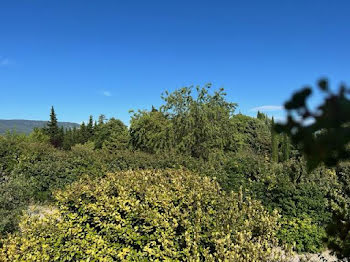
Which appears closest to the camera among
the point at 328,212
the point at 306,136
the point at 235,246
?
the point at 306,136

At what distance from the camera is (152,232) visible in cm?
308

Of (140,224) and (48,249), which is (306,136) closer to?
(140,224)

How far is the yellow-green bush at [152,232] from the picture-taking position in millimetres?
2715

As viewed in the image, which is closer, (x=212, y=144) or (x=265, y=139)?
(x=212, y=144)

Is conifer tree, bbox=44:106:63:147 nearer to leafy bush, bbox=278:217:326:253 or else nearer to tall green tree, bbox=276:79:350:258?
leafy bush, bbox=278:217:326:253

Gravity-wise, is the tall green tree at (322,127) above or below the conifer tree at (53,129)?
below

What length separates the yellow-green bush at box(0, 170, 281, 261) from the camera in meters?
2.71

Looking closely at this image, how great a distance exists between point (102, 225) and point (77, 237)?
0.32m

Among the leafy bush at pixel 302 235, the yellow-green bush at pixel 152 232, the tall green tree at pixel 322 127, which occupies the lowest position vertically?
the leafy bush at pixel 302 235

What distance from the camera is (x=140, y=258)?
8.86 ft

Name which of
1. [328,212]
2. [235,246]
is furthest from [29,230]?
[328,212]

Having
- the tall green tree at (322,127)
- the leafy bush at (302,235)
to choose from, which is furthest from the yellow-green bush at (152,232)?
the leafy bush at (302,235)

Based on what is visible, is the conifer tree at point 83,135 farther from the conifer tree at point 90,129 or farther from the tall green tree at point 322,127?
the tall green tree at point 322,127

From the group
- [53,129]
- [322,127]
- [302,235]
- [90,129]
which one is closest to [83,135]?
[90,129]
